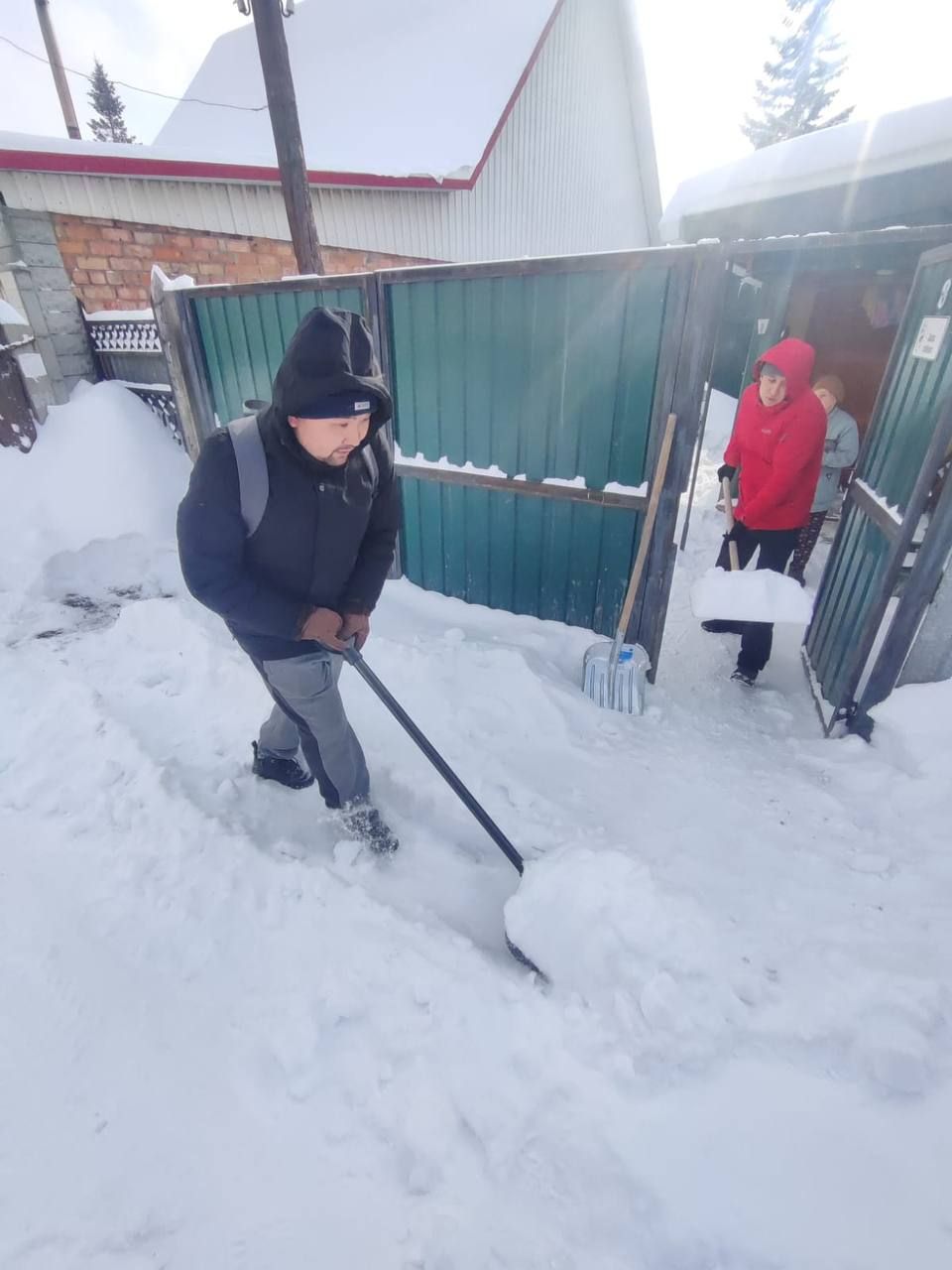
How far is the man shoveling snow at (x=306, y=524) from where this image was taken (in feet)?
5.77

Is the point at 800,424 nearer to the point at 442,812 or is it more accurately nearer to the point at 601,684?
the point at 601,684

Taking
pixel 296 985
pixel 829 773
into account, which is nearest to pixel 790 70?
pixel 829 773

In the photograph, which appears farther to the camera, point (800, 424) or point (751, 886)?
point (800, 424)

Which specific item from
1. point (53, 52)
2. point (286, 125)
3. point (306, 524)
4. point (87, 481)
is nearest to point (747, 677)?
point (306, 524)

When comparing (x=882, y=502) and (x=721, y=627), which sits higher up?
(x=882, y=502)

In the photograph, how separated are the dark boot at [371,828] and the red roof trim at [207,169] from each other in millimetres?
→ 7438

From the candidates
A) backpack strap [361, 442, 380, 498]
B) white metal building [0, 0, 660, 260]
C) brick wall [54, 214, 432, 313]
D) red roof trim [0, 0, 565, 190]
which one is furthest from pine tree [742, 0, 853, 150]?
backpack strap [361, 442, 380, 498]

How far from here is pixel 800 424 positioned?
132 inches

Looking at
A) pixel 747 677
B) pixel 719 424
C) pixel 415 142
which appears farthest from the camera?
pixel 415 142

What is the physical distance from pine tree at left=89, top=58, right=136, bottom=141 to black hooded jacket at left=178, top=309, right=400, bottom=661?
47496mm

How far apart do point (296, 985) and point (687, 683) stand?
109 inches

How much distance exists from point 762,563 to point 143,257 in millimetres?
7829

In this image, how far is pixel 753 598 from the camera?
322 centimetres

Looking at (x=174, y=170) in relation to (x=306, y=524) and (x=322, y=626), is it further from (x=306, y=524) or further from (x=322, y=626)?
(x=322, y=626)
